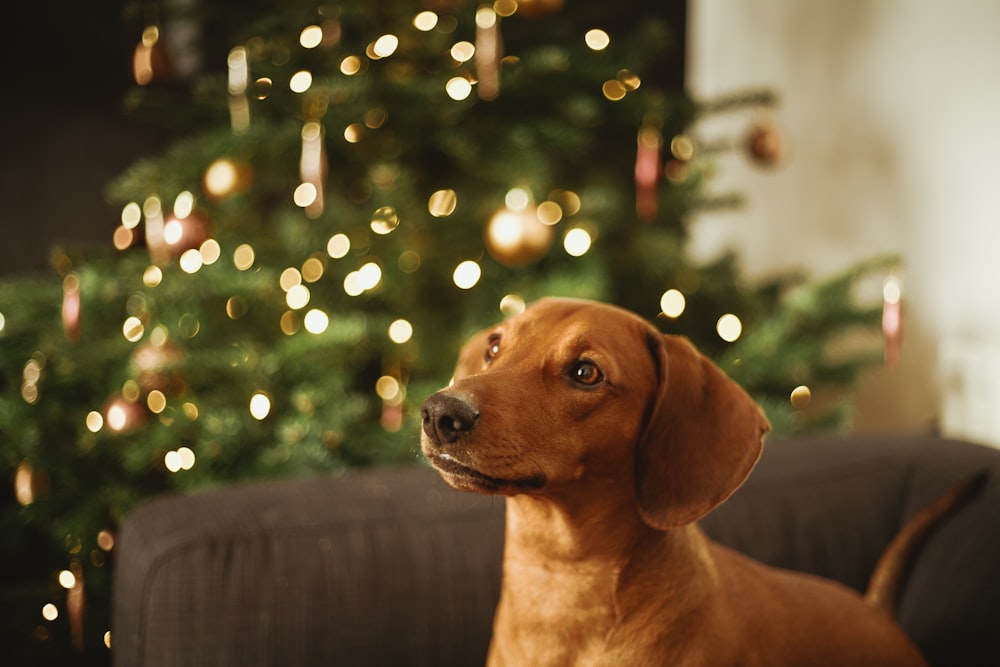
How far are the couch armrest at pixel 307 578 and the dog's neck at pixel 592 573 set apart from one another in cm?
30

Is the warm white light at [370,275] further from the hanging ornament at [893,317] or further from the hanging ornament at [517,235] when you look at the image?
the hanging ornament at [893,317]

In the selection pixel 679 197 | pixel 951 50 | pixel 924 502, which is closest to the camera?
pixel 924 502

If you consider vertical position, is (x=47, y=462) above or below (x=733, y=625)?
below

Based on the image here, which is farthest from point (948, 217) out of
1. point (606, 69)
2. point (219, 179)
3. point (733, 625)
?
point (219, 179)

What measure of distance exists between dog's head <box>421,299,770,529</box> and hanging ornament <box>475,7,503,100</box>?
2.95 feet

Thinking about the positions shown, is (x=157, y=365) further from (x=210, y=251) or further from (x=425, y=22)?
(x=425, y=22)

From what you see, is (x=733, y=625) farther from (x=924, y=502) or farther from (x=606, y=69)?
(x=606, y=69)

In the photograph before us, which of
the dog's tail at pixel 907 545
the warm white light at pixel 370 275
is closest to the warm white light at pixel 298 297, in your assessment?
the warm white light at pixel 370 275

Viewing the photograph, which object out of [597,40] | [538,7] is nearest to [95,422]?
[538,7]

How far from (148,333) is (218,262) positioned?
0.21 m

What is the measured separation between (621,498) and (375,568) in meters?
0.44

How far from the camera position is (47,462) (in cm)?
177

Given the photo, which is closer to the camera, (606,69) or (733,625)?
(733,625)

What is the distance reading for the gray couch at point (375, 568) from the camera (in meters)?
1.15
